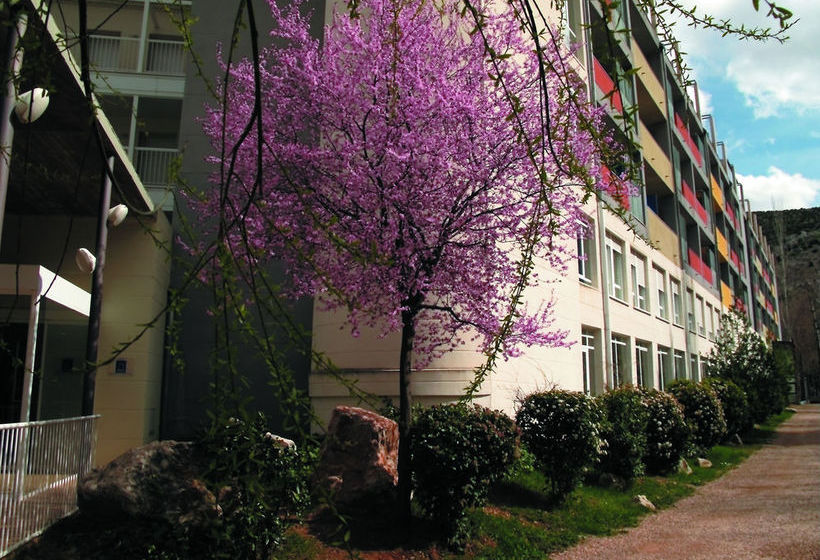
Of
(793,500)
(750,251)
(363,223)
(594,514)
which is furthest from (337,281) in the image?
(750,251)

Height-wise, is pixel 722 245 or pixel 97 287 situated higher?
pixel 722 245

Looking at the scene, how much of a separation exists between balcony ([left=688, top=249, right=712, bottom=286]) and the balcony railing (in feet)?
76.9

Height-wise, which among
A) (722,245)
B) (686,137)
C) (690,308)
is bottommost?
(690,308)

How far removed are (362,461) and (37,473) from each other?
3.70 meters

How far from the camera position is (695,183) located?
34.6 metres

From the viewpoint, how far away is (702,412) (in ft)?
54.8

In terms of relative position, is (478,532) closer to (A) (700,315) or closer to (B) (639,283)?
(B) (639,283)

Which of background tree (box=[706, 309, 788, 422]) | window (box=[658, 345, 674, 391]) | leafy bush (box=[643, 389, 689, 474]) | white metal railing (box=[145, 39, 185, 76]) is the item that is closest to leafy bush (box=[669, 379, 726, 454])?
leafy bush (box=[643, 389, 689, 474])

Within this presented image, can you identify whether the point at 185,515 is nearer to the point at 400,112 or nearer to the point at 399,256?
the point at 399,256

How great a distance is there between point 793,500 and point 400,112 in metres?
9.11

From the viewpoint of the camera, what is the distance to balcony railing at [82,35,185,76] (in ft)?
58.7

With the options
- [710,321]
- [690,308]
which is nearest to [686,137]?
[690,308]

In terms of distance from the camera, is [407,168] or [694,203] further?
[694,203]

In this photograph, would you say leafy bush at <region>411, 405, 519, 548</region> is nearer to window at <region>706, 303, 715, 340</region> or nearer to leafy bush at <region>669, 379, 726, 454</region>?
leafy bush at <region>669, 379, 726, 454</region>
